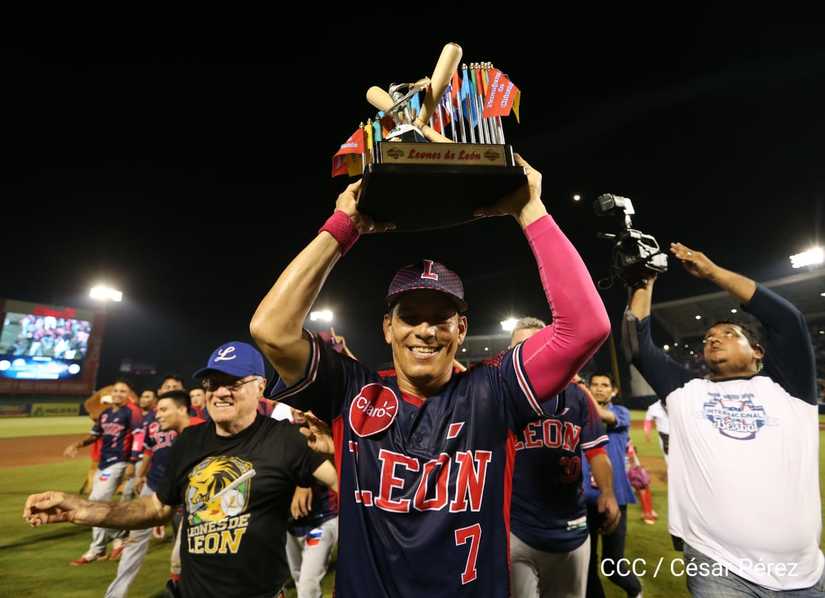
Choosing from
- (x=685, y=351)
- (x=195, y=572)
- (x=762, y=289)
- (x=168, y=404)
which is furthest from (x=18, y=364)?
(x=685, y=351)

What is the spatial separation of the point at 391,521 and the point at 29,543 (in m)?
8.13

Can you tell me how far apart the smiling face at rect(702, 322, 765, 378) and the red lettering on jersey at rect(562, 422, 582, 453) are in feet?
3.67

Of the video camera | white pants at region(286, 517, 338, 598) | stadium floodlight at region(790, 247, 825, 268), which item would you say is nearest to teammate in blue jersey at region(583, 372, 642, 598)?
the video camera

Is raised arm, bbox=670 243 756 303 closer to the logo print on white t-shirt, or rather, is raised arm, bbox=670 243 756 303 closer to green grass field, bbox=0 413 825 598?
the logo print on white t-shirt

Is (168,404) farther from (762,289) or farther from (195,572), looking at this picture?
(762,289)

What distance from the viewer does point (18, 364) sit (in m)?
35.7

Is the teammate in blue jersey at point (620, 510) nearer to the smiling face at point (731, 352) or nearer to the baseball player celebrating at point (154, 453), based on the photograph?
the smiling face at point (731, 352)

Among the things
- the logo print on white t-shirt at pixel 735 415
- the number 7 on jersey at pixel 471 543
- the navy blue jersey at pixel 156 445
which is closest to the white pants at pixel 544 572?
the logo print on white t-shirt at pixel 735 415

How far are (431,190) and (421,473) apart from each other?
3.77 feet

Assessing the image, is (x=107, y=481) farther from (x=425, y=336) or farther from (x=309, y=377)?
(x=425, y=336)

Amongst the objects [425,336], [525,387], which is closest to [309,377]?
[425,336]

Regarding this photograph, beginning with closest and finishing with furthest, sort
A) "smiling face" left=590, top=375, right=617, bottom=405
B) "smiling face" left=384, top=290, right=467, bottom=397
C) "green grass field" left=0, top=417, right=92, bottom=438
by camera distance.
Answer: "smiling face" left=384, top=290, right=467, bottom=397 → "smiling face" left=590, top=375, right=617, bottom=405 → "green grass field" left=0, top=417, right=92, bottom=438

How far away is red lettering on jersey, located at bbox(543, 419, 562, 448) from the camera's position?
3465 mm

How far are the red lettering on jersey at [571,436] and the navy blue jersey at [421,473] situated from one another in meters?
1.87
